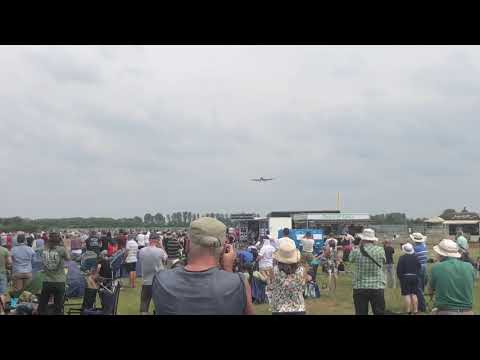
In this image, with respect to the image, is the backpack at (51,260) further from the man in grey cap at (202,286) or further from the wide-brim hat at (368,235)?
the man in grey cap at (202,286)

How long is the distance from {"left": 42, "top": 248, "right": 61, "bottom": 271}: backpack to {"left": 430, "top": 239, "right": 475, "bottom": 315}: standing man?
19.6ft

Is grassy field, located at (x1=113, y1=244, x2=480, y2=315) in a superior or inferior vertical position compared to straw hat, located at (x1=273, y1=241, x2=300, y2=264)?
inferior

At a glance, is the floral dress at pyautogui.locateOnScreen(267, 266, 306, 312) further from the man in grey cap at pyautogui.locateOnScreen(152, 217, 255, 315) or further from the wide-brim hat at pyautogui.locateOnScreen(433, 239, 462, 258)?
the man in grey cap at pyautogui.locateOnScreen(152, 217, 255, 315)

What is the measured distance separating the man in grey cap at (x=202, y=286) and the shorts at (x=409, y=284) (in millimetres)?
7948

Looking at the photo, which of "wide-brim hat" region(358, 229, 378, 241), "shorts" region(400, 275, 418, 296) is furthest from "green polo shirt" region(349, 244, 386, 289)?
"shorts" region(400, 275, 418, 296)

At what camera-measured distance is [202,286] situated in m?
2.22

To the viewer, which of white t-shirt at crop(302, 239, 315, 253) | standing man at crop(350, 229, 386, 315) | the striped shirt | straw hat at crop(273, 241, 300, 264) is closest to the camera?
straw hat at crop(273, 241, 300, 264)

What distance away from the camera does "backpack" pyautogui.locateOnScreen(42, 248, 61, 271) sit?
8.40 m

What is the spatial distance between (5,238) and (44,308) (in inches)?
584

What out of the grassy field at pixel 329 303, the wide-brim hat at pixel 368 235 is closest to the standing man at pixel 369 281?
the wide-brim hat at pixel 368 235

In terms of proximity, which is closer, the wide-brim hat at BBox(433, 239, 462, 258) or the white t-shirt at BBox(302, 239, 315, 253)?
the wide-brim hat at BBox(433, 239, 462, 258)

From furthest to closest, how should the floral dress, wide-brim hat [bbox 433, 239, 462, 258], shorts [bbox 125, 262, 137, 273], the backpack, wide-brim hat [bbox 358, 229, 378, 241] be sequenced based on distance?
shorts [bbox 125, 262, 137, 273] → the backpack → wide-brim hat [bbox 358, 229, 378, 241] → wide-brim hat [bbox 433, 239, 462, 258] → the floral dress

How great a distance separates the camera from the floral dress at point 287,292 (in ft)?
17.4
